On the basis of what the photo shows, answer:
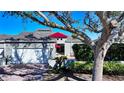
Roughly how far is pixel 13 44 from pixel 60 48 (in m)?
3.03

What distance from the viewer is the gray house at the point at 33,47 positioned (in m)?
15.3

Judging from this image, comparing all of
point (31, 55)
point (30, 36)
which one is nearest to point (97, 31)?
point (31, 55)

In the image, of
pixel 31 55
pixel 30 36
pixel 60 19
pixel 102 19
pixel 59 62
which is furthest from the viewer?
pixel 30 36

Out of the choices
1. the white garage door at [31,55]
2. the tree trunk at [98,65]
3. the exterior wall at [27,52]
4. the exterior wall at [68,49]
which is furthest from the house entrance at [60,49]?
the tree trunk at [98,65]

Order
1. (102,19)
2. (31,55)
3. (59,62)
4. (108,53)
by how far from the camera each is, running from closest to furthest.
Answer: (102,19)
(59,62)
(108,53)
(31,55)

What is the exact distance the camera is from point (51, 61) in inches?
599

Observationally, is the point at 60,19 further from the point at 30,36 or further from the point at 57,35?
the point at 30,36

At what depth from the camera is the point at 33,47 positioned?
16219mm

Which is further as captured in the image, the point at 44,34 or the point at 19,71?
the point at 44,34

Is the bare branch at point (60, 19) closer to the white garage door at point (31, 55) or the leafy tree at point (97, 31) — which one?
the leafy tree at point (97, 31)

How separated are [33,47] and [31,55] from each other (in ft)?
1.94
